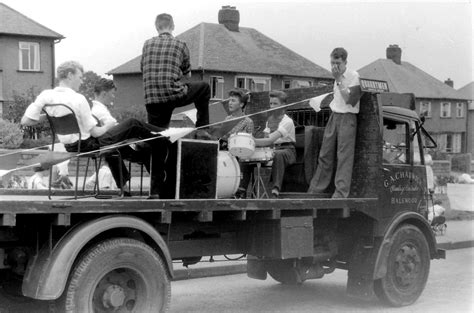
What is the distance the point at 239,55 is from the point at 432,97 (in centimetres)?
2605

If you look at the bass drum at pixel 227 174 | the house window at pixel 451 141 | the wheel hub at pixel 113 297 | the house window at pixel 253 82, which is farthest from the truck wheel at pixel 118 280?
the house window at pixel 451 141

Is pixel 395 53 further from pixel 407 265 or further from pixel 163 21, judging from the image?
pixel 163 21

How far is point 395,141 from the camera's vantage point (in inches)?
360

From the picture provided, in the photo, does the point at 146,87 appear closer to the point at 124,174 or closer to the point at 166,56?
the point at 166,56

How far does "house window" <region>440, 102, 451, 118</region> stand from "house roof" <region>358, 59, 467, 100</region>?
0.87m

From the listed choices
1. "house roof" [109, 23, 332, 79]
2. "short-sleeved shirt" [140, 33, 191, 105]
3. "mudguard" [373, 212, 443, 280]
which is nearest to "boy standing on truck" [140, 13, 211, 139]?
"short-sleeved shirt" [140, 33, 191, 105]

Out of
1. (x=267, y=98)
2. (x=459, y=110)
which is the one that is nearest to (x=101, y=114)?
(x=267, y=98)

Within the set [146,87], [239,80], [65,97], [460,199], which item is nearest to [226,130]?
Result: [146,87]

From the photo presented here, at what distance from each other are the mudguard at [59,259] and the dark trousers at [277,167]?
9.15 ft

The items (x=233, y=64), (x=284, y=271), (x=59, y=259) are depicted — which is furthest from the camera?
(x=233, y=64)

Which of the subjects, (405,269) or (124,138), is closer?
(124,138)

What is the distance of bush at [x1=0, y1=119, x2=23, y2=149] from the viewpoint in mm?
24016

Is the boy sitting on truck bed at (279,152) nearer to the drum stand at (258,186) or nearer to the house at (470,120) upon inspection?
the drum stand at (258,186)

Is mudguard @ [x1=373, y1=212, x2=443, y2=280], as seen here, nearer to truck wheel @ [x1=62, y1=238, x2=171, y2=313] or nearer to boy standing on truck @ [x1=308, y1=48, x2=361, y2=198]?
boy standing on truck @ [x1=308, y1=48, x2=361, y2=198]
